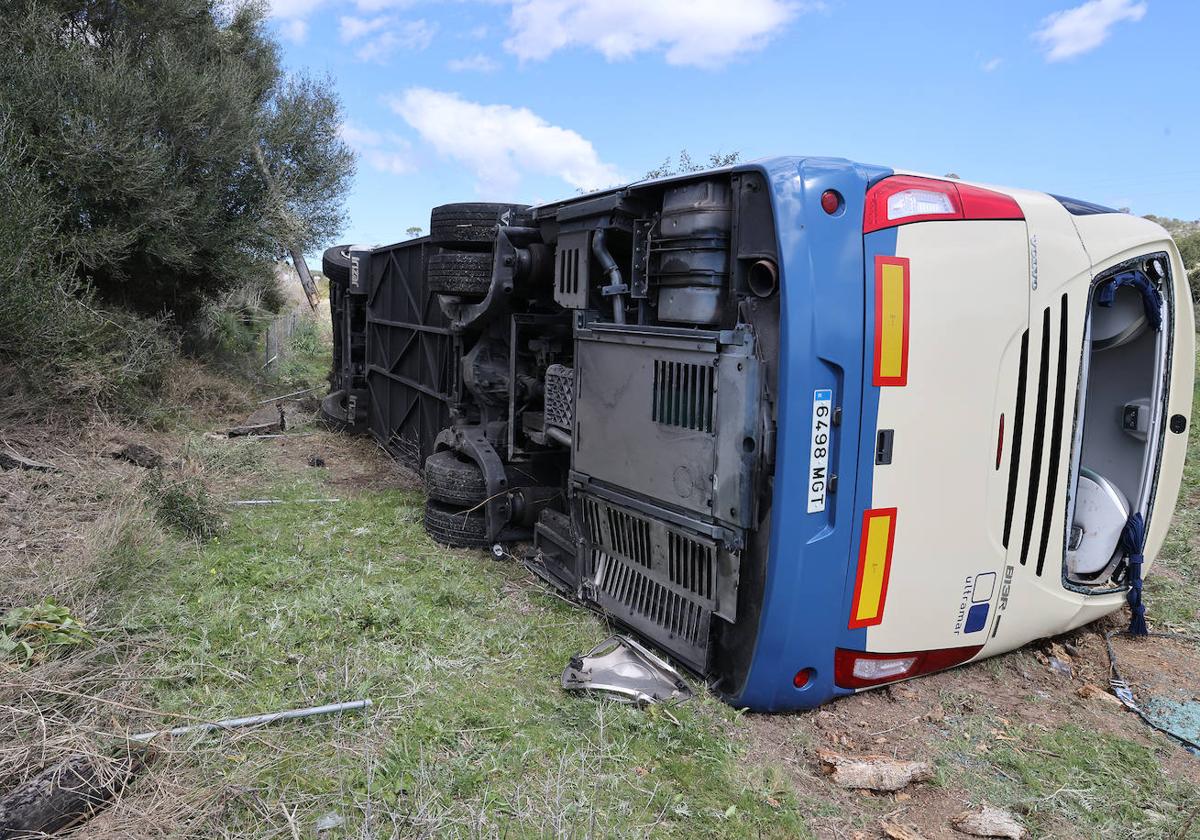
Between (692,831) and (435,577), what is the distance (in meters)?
2.60

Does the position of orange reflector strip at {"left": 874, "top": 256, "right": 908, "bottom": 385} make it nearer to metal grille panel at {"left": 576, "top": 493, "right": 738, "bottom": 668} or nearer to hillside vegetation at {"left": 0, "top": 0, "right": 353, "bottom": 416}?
metal grille panel at {"left": 576, "top": 493, "right": 738, "bottom": 668}

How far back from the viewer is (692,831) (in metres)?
2.57

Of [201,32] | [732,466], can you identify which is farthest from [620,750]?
[201,32]

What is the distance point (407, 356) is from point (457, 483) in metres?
3.04

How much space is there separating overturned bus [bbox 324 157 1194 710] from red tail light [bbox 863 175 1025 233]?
0.01 meters

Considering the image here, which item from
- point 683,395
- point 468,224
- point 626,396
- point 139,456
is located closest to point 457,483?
point 468,224

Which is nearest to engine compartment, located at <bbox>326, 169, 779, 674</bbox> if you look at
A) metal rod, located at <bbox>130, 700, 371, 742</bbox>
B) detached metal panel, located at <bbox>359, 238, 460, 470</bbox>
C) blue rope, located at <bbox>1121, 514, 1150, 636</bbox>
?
detached metal panel, located at <bbox>359, 238, 460, 470</bbox>

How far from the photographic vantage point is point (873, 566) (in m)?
3.23

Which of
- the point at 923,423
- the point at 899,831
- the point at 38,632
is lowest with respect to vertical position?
the point at 899,831

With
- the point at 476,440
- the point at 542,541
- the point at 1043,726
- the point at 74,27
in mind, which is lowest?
the point at 1043,726

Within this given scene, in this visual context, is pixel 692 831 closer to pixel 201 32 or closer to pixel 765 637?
pixel 765 637

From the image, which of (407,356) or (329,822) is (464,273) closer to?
(407,356)

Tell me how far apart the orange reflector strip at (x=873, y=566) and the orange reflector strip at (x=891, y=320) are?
0.57 m

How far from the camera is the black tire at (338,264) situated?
988cm
